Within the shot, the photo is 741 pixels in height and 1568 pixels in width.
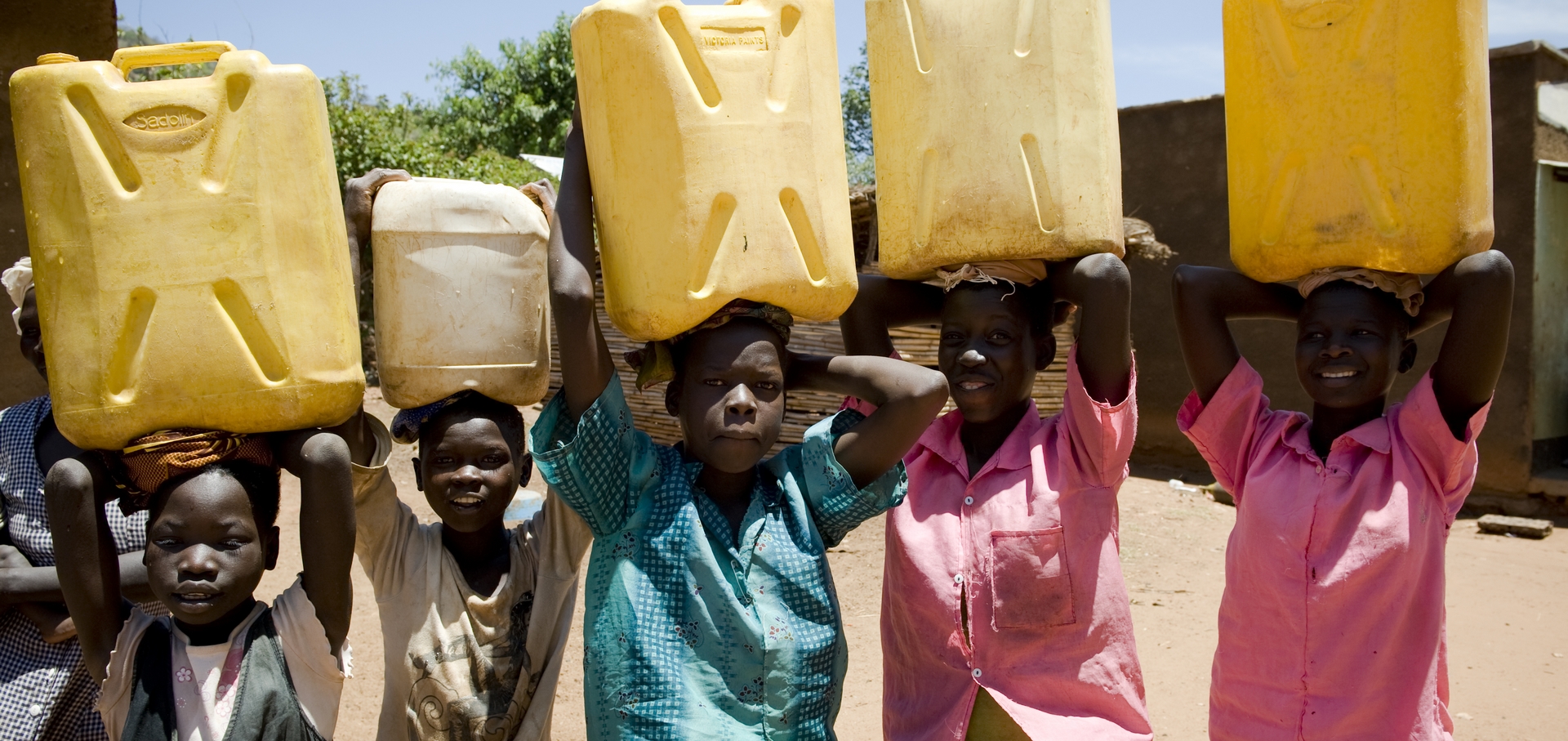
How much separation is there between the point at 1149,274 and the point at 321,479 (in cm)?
787

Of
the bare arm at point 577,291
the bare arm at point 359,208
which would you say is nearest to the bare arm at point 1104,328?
the bare arm at point 577,291

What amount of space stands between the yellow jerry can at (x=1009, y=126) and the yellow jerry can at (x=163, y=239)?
1215 mm

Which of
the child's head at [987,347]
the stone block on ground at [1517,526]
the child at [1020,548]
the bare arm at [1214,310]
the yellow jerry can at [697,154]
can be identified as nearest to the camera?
the yellow jerry can at [697,154]

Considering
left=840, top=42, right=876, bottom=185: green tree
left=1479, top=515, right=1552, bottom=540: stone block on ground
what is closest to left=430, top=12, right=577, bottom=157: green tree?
left=840, top=42, right=876, bottom=185: green tree

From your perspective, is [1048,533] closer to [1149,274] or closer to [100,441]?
[100,441]

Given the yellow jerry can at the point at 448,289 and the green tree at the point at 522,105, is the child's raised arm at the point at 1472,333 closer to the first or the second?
the yellow jerry can at the point at 448,289

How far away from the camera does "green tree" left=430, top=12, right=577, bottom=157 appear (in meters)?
17.4

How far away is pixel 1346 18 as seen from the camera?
2.17 m

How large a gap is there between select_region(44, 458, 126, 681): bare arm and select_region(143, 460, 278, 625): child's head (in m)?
0.09

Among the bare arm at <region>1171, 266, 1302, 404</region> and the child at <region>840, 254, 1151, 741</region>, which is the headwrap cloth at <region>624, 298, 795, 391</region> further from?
the bare arm at <region>1171, 266, 1302, 404</region>

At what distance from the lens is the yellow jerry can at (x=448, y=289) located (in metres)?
2.13

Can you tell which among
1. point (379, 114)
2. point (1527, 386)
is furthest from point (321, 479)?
point (379, 114)

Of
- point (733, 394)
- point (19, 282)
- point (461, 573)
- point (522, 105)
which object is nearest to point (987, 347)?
point (733, 394)

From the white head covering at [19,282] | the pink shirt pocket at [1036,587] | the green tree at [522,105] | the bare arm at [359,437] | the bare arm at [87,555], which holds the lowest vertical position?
the pink shirt pocket at [1036,587]
